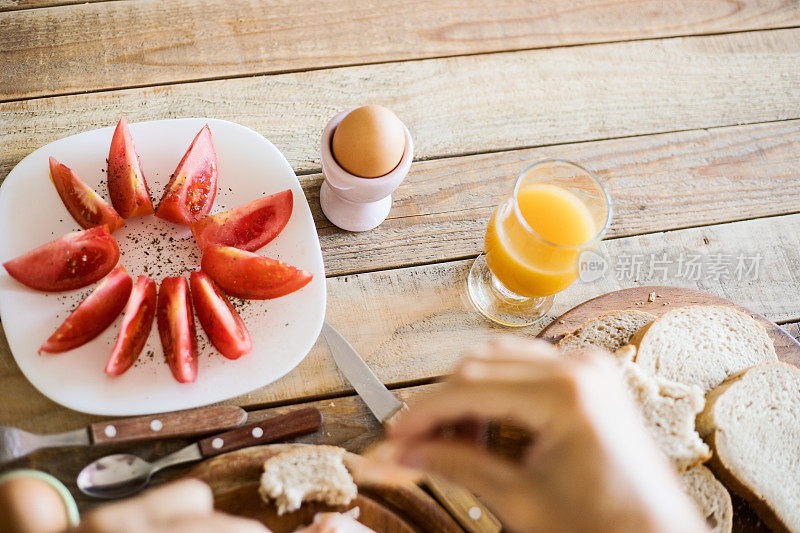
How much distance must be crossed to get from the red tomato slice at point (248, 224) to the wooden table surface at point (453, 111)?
0.16 meters

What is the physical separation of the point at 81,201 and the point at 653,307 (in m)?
1.11

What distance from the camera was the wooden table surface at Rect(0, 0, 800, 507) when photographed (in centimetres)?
131

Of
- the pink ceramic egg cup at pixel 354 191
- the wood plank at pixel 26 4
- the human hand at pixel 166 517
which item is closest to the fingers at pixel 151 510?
the human hand at pixel 166 517

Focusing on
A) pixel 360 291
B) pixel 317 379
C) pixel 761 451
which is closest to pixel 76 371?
pixel 317 379

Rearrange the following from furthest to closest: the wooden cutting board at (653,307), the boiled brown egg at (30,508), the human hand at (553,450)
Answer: the wooden cutting board at (653,307) < the boiled brown egg at (30,508) < the human hand at (553,450)

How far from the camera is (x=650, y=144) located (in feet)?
4.98

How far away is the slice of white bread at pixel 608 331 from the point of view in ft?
3.80

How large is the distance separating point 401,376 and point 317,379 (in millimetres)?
164

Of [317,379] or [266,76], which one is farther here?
[266,76]

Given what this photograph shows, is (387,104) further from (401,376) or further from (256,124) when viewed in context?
(401,376)

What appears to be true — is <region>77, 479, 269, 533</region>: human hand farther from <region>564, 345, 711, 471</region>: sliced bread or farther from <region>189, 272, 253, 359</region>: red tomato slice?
<region>564, 345, 711, 471</region>: sliced bread

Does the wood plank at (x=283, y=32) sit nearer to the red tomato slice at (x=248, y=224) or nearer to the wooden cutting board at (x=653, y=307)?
the red tomato slice at (x=248, y=224)

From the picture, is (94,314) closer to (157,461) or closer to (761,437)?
(157,461)

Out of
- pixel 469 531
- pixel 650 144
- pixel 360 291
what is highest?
pixel 650 144
